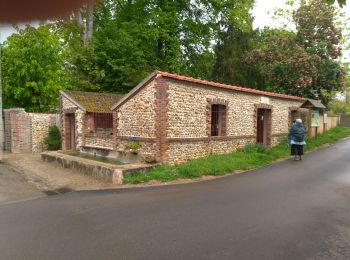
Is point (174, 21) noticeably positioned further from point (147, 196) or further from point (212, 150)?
point (147, 196)

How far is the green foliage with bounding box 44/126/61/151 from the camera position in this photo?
1817 cm

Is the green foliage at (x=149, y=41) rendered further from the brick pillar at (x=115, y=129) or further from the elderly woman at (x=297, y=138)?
the elderly woman at (x=297, y=138)

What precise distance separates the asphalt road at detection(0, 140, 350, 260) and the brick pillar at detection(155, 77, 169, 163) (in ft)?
7.78

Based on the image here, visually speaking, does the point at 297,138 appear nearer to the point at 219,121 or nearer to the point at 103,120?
the point at 219,121

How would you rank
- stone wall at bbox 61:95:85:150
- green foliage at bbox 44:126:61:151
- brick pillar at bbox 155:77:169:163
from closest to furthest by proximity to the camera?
brick pillar at bbox 155:77:169:163 < stone wall at bbox 61:95:85:150 < green foliage at bbox 44:126:61:151

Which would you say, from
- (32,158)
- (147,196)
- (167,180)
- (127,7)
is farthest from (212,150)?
(127,7)

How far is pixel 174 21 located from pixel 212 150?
1266 centimetres

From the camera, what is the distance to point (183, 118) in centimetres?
1237

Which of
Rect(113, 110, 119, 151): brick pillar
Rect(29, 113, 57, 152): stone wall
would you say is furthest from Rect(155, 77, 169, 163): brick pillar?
Rect(29, 113, 57, 152): stone wall

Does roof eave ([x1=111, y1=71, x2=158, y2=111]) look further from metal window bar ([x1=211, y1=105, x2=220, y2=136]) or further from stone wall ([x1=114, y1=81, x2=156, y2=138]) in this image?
metal window bar ([x1=211, y1=105, x2=220, y2=136])

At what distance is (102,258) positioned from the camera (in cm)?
447

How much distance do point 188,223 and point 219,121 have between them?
9.10 m

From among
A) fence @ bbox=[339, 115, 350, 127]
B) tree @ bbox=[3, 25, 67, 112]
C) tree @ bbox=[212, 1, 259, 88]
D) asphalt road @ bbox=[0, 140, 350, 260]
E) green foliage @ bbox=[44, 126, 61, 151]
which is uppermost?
tree @ bbox=[212, 1, 259, 88]

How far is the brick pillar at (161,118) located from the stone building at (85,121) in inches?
147
